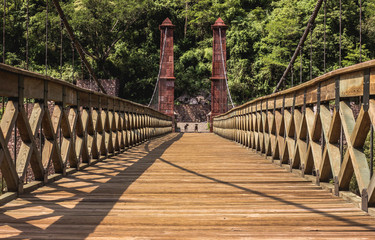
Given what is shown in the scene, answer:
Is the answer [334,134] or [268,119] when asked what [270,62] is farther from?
[334,134]

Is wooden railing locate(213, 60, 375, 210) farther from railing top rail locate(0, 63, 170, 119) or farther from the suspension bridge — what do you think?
railing top rail locate(0, 63, 170, 119)

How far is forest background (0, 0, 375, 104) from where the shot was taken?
24.8 m

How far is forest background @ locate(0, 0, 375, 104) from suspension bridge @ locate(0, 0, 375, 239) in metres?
21.7

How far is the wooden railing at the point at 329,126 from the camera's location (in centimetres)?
194

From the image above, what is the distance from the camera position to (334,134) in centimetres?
238

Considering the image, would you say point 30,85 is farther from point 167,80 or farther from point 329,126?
point 167,80

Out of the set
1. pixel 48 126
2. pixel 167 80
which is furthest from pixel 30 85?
pixel 167 80

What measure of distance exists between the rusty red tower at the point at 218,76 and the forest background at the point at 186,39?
8.21 meters

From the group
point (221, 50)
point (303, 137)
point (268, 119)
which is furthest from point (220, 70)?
point (303, 137)

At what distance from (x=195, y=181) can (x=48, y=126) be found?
3.83 ft

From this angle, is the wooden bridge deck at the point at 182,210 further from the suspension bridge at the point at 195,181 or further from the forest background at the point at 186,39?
the forest background at the point at 186,39

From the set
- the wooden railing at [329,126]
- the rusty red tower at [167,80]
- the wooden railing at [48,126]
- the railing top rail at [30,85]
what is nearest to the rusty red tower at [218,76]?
the rusty red tower at [167,80]

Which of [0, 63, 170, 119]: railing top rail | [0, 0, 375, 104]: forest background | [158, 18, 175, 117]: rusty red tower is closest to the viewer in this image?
[0, 63, 170, 119]: railing top rail

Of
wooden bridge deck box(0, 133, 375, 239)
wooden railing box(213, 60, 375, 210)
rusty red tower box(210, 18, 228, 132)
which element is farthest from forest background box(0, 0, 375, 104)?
wooden bridge deck box(0, 133, 375, 239)
